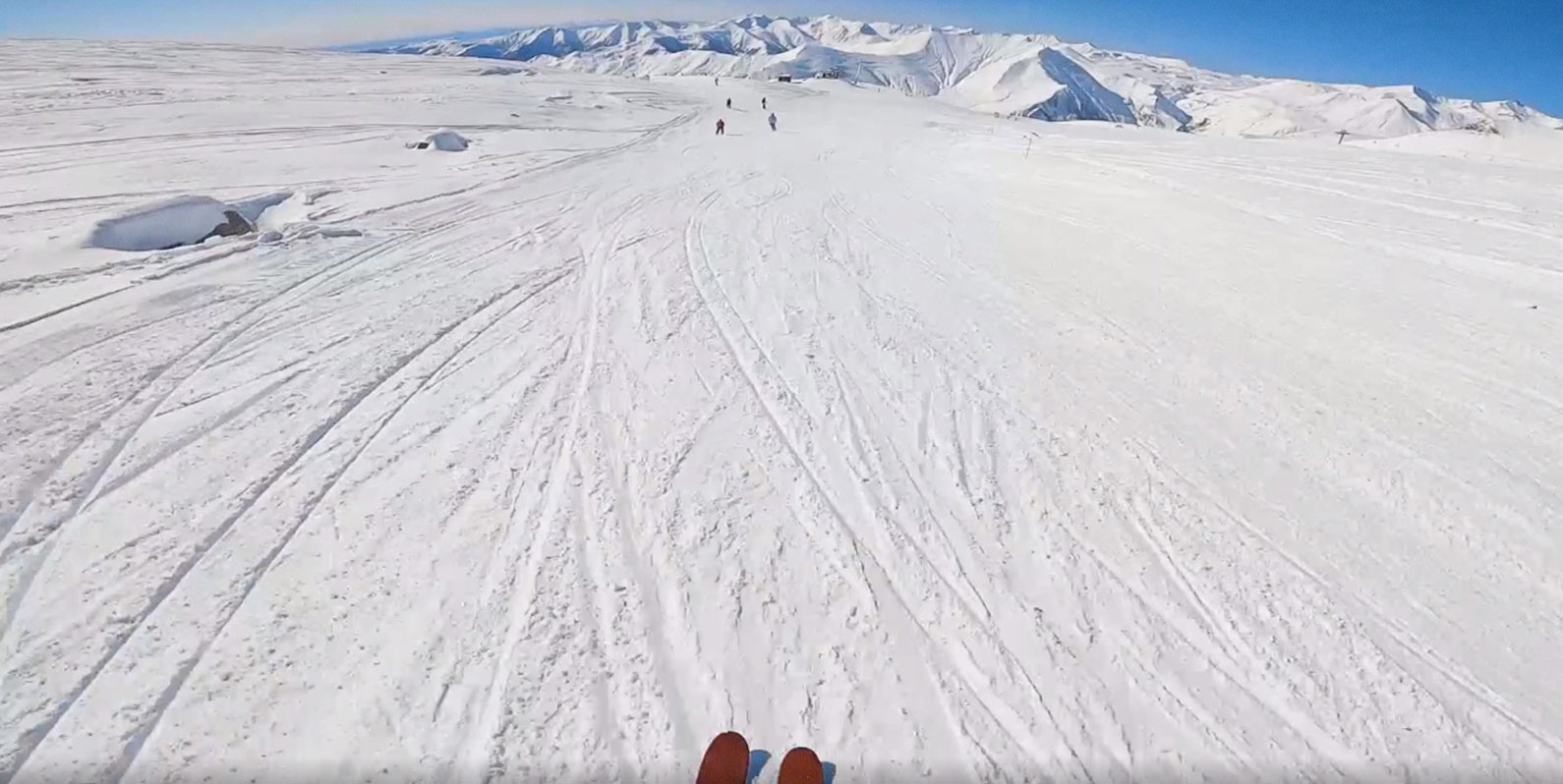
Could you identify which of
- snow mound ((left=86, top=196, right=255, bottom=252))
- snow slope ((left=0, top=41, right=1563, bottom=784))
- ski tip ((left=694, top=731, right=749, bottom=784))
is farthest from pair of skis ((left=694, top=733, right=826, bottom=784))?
snow mound ((left=86, top=196, right=255, bottom=252))

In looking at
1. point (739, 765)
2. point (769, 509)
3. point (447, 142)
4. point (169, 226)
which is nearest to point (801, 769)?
point (739, 765)

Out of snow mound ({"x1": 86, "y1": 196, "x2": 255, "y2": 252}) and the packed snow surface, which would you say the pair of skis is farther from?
snow mound ({"x1": 86, "y1": 196, "x2": 255, "y2": 252})

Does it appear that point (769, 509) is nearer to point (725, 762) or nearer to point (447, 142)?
point (725, 762)

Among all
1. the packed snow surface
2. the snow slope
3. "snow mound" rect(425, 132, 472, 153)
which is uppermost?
"snow mound" rect(425, 132, 472, 153)

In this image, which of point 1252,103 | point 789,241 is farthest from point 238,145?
point 1252,103

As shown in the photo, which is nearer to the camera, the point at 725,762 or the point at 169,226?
the point at 725,762
